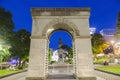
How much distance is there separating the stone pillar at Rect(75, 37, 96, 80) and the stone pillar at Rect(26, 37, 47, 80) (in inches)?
124

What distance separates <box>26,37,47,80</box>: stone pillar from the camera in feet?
61.0

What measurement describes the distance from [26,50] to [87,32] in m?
26.3

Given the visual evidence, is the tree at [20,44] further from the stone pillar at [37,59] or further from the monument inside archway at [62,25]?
the stone pillar at [37,59]

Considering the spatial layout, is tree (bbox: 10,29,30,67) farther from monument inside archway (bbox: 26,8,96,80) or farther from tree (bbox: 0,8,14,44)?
monument inside archway (bbox: 26,8,96,80)

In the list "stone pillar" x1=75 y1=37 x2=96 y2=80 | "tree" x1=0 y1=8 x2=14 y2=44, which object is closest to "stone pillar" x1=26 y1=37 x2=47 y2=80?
"stone pillar" x1=75 y1=37 x2=96 y2=80

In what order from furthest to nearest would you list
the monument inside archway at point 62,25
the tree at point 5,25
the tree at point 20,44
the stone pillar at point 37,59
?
the tree at point 20,44, the tree at point 5,25, the monument inside archway at point 62,25, the stone pillar at point 37,59

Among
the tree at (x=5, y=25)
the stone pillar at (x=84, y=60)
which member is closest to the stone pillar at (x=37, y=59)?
the stone pillar at (x=84, y=60)

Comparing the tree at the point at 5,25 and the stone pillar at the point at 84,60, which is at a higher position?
the tree at the point at 5,25

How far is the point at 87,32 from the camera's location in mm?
19484

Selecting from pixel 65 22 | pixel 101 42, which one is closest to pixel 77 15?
pixel 65 22

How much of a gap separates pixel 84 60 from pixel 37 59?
14.2 ft

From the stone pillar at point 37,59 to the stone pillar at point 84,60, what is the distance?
10.3 ft

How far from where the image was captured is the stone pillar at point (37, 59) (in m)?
18.6

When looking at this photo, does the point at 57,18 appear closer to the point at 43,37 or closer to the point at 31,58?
the point at 43,37
